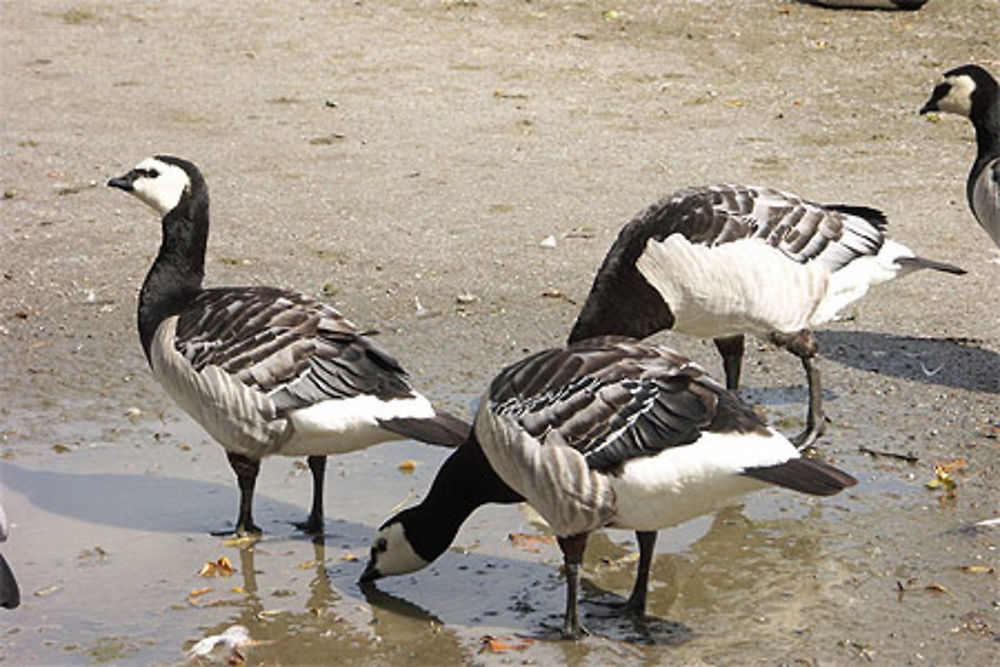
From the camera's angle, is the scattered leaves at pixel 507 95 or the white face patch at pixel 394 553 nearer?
the white face patch at pixel 394 553

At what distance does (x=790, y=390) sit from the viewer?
26.0 feet

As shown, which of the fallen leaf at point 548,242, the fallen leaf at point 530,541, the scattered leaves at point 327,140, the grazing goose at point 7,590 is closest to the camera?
the grazing goose at point 7,590

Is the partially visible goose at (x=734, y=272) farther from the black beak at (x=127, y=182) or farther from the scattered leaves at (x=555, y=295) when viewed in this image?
the black beak at (x=127, y=182)

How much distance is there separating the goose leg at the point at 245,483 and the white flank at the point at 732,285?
1.94 meters

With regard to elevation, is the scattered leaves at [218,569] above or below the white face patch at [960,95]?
below

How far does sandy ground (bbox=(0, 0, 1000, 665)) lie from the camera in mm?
5676

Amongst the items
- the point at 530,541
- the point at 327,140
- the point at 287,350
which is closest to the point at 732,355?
the point at 530,541

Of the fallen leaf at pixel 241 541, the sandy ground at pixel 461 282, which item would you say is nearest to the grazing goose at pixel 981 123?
the sandy ground at pixel 461 282

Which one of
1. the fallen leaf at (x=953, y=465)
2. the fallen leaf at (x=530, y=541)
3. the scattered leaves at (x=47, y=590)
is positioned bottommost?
the scattered leaves at (x=47, y=590)

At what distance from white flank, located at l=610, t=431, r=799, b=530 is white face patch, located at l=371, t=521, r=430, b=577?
91 cm

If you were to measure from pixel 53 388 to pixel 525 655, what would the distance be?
3.50 metres

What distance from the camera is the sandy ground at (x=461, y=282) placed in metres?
5.68

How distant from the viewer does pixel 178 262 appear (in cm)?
675

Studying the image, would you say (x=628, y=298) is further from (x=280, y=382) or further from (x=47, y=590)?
(x=47, y=590)
